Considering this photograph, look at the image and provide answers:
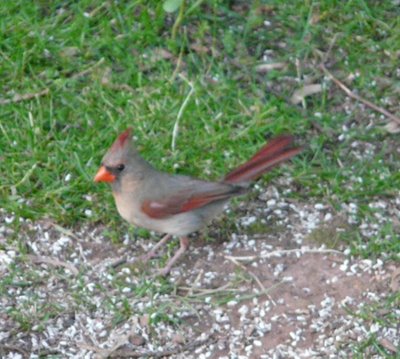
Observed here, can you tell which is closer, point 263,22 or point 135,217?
point 135,217

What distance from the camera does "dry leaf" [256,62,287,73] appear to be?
6.33 m

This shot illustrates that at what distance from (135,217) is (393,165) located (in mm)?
1338

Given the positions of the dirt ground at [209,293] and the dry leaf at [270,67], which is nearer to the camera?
the dirt ground at [209,293]

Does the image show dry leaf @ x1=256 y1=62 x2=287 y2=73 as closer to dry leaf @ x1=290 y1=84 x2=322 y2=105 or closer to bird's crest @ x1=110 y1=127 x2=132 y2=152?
dry leaf @ x1=290 y1=84 x2=322 y2=105

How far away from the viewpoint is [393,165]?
5777 millimetres

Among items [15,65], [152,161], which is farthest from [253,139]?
[15,65]

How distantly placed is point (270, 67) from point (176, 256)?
147 centimetres

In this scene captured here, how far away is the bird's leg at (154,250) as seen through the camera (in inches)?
209

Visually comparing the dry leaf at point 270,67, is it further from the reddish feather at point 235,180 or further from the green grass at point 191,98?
the reddish feather at point 235,180

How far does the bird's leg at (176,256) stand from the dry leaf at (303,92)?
1151 millimetres

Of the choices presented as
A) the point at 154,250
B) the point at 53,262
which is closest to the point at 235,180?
the point at 154,250

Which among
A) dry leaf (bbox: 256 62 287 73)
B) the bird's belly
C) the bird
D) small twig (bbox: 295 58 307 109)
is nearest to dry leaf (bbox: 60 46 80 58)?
dry leaf (bbox: 256 62 287 73)

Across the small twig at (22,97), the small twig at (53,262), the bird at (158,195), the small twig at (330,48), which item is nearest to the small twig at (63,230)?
the small twig at (53,262)

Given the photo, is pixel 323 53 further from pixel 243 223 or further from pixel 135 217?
pixel 135 217
